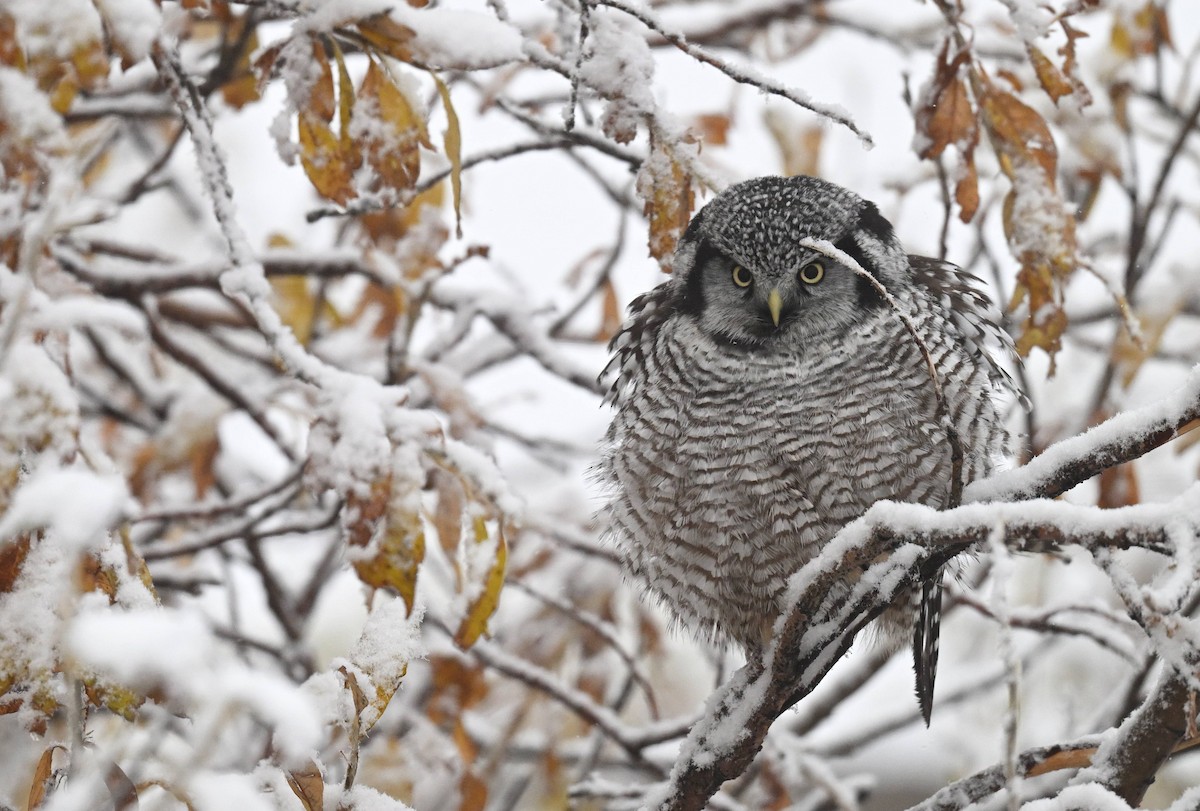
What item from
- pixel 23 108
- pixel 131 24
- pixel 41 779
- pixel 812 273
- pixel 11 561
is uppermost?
pixel 812 273

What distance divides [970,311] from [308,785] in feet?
6.47

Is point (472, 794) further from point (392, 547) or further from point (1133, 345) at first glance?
point (1133, 345)

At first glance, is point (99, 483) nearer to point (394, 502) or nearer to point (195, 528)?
point (394, 502)

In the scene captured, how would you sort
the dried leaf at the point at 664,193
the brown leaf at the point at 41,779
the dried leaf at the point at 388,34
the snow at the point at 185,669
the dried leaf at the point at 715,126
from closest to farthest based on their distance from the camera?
the snow at the point at 185,669, the brown leaf at the point at 41,779, the dried leaf at the point at 388,34, the dried leaf at the point at 664,193, the dried leaf at the point at 715,126

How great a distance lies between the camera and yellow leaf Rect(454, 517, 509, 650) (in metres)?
1.90

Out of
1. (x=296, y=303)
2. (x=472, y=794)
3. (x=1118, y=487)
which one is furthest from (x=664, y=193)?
(x=296, y=303)

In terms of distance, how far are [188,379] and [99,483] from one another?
361 centimetres

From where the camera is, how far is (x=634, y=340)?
124 inches

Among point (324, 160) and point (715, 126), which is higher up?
point (715, 126)

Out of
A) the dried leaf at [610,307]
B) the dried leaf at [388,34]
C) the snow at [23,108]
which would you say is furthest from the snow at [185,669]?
the dried leaf at [610,307]

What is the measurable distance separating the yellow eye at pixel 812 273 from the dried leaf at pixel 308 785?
5.86 feet

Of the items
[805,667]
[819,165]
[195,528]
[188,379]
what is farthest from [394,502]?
[188,379]

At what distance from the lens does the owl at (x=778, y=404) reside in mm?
2592

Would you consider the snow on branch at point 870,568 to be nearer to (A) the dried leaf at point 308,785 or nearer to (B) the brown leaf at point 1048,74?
(A) the dried leaf at point 308,785
